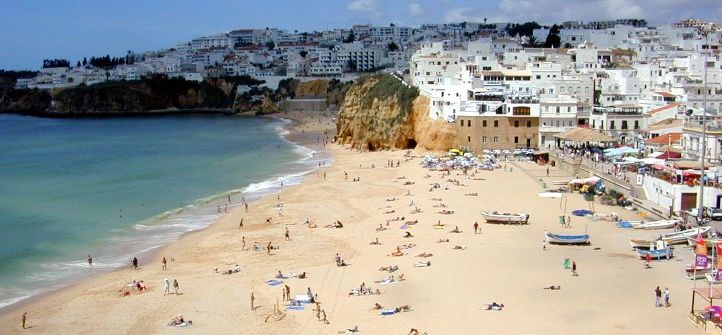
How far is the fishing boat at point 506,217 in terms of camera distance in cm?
2386

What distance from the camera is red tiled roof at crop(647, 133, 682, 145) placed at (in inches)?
1209

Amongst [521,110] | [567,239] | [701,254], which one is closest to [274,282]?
[567,239]

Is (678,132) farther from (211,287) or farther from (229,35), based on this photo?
(229,35)

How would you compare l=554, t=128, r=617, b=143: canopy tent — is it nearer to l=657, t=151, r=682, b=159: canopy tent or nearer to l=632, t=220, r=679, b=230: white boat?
l=657, t=151, r=682, b=159: canopy tent

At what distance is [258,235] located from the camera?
82.9 ft

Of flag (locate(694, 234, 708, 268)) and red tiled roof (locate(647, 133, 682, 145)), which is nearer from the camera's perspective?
flag (locate(694, 234, 708, 268))

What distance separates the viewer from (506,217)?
24047mm

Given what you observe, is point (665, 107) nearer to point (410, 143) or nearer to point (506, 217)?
point (410, 143)

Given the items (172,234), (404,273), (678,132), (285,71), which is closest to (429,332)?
(404,273)

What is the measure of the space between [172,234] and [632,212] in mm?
15579

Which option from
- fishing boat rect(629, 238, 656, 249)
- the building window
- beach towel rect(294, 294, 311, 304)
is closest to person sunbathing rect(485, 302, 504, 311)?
beach towel rect(294, 294, 311, 304)

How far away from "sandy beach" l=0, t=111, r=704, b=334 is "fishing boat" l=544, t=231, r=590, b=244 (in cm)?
26

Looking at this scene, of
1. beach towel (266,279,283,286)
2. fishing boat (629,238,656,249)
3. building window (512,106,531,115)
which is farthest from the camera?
building window (512,106,531,115)

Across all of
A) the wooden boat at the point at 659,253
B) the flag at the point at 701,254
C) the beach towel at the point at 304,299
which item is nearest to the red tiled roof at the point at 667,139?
the wooden boat at the point at 659,253
